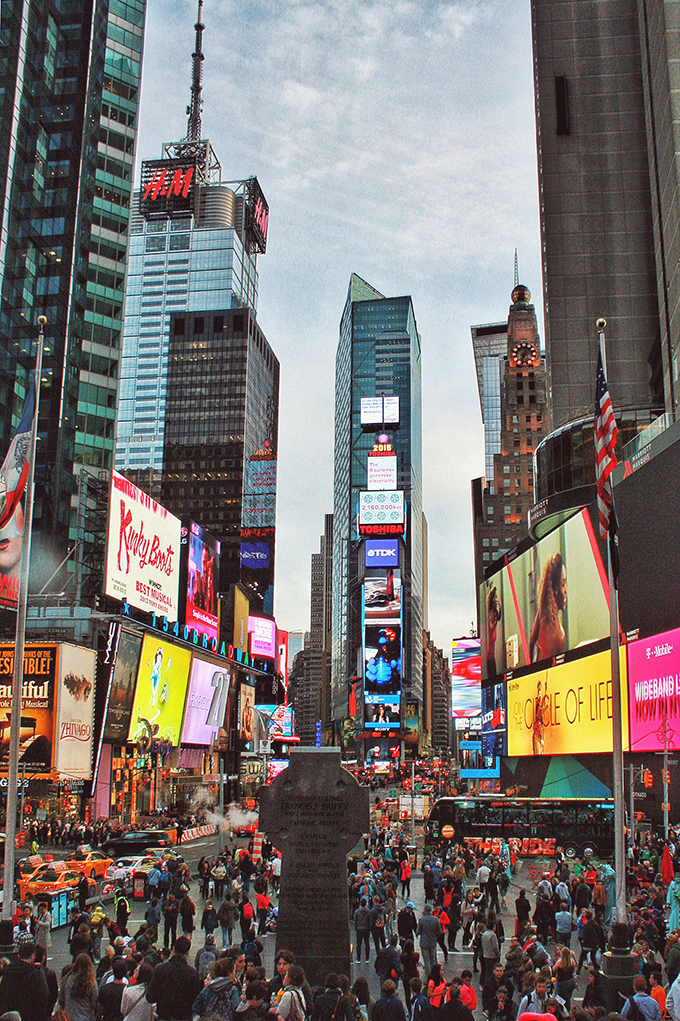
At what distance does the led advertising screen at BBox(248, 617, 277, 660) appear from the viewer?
11239 cm

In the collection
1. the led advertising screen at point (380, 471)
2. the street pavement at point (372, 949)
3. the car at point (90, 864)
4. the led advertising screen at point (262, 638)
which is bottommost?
the street pavement at point (372, 949)

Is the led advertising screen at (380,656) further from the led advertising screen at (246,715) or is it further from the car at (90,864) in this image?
the car at (90,864)

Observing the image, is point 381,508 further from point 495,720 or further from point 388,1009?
point 388,1009

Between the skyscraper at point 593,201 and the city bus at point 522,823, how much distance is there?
4219 centimetres

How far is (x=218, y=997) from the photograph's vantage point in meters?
10.2

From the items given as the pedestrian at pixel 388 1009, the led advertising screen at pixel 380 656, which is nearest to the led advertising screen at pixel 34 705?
the pedestrian at pixel 388 1009

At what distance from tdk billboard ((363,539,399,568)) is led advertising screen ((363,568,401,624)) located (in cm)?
148

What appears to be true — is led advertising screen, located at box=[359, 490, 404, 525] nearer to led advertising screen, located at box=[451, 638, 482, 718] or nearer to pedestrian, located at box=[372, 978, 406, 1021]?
led advertising screen, located at box=[451, 638, 482, 718]

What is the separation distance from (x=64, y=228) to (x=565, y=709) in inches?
2374

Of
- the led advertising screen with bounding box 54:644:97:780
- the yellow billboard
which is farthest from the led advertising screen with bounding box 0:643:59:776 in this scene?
the yellow billboard

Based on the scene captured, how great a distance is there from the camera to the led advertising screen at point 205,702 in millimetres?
68312

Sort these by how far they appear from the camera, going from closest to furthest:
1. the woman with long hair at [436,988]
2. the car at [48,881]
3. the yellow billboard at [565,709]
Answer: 1. the woman with long hair at [436,988]
2. the car at [48,881]
3. the yellow billboard at [565,709]

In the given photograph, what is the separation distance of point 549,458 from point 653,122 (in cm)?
2560

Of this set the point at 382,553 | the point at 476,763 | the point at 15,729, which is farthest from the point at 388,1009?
the point at 382,553
